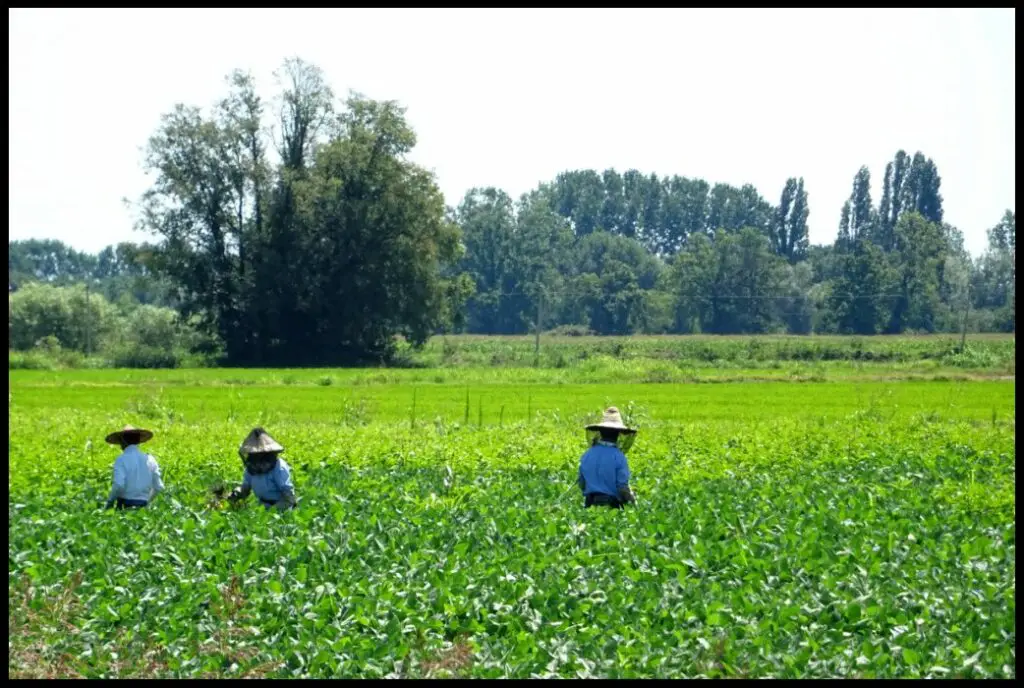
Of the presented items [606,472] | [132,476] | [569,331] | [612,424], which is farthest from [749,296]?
[132,476]

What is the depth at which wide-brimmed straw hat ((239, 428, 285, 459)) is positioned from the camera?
1296 cm

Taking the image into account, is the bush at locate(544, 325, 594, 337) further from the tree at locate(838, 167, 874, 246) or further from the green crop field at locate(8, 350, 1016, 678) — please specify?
the green crop field at locate(8, 350, 1016, 678)

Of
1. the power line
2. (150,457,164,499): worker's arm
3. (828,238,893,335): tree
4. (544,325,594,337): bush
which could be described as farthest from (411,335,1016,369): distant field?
(150,457,164,499): worker's arm

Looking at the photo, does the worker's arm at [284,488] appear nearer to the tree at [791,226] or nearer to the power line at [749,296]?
the power line at [749,296]

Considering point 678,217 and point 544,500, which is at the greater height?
point 678,217

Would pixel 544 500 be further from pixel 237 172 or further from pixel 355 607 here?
pixel 237 172

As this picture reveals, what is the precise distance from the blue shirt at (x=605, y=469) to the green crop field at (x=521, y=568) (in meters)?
0.39

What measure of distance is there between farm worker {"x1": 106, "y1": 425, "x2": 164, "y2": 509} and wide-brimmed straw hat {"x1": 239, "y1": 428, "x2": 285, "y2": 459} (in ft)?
3.53

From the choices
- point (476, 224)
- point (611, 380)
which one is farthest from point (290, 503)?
point (476, 224)

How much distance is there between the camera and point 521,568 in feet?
33.6

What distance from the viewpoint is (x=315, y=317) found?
66.4 meters

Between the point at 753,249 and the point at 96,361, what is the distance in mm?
57678

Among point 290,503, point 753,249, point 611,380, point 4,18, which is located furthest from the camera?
point 753,249

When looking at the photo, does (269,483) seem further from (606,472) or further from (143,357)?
(143,357)
